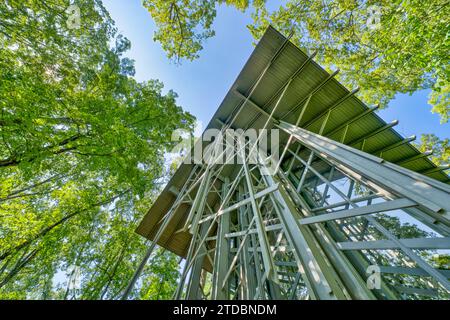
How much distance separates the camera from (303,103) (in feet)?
18.0

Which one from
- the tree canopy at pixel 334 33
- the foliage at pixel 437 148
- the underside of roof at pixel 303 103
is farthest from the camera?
the foliage at pixel 437 148

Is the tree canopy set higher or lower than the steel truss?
higher

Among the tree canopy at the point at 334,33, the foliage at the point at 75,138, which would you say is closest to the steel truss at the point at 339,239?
the foliage at the point at 75,138

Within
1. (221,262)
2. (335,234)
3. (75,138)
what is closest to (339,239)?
(335,234)

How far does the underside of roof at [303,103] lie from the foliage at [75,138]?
271 centimetres

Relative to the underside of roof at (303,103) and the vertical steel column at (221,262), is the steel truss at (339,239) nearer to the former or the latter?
the vertical steel column at (221,262)

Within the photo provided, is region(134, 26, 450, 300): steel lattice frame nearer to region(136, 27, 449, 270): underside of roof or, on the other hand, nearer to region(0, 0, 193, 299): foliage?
region(136, 27, 449, 270): underside of roof

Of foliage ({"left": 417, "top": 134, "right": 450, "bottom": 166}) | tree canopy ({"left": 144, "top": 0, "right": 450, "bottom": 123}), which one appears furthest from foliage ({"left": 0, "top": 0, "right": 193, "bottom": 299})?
foliage ({"left": 417, "top": 134, "right": 450, "bottom": 166})

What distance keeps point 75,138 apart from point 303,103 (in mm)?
7536

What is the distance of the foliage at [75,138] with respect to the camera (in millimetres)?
4691

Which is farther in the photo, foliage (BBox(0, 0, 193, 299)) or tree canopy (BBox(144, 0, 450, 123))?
tree canopy (BBox(144, 0, 450, 123))

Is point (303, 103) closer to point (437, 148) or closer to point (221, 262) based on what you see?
point (221, 262)

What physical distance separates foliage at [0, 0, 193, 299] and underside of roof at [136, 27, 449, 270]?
8.90ft

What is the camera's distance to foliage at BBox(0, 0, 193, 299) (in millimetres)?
4691
